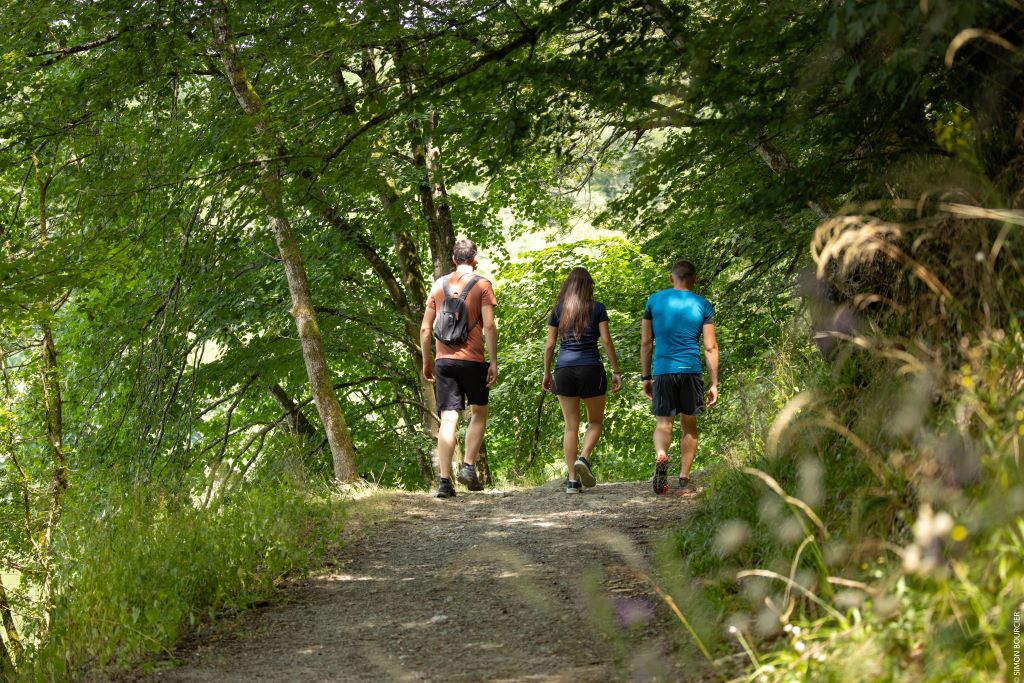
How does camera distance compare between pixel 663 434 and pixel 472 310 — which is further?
pixel 472 310

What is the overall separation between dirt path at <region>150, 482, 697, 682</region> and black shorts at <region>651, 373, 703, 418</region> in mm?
740

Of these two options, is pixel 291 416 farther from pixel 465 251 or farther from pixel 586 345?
pixel 586 345

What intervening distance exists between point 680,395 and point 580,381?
0.99 meters

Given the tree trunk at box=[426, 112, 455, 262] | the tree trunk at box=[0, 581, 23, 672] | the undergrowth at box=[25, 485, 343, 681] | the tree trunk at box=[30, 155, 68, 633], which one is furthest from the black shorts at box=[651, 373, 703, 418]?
the tree trunk at box=[426, 112, 455, 262]

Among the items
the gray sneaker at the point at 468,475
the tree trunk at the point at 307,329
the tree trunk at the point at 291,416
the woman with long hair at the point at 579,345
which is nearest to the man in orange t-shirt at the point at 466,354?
the gray sneaker at the point at 468,475

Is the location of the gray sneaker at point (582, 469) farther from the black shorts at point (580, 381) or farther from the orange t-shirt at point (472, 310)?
the orange t-shirt at point (472, 310)

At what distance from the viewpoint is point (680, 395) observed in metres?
8.20

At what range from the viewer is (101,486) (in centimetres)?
1152

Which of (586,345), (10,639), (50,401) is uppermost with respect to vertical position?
(50,401)

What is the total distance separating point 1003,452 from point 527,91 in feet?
15.0

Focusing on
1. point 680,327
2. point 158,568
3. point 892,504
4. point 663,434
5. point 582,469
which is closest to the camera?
point 892,504

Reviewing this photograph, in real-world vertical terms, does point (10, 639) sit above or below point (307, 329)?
below

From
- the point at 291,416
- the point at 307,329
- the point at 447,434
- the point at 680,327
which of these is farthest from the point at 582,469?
the point at 291,416

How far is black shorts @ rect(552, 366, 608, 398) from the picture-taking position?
28.8 ft
